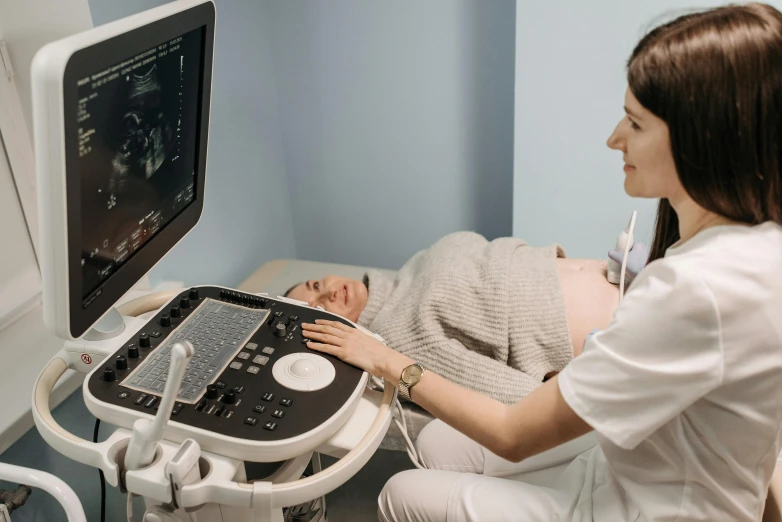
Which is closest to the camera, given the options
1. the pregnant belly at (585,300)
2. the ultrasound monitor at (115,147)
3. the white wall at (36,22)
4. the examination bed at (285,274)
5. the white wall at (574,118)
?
the ultrasound monitor at (115,147)

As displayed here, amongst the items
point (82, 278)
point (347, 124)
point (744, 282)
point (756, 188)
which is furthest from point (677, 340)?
point (347, 124)

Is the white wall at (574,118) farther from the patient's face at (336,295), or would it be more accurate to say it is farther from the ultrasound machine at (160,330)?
the ultrasound machine at (160,330)

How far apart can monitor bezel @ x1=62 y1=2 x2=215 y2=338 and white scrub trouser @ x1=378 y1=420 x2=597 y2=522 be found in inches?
22.3

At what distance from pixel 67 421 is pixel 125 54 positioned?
2.76ft

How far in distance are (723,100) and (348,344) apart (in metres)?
0.64

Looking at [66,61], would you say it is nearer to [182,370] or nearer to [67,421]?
[182,370]

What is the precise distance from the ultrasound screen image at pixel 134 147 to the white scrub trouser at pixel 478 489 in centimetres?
60

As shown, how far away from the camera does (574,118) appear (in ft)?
5.94

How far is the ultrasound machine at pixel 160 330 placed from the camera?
0.77 meters

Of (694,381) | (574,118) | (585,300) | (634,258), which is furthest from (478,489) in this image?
(574,118)

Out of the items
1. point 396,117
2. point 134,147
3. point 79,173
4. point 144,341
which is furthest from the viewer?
point 396,117

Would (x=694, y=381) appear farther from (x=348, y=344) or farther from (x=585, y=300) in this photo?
(x=585, y=300)

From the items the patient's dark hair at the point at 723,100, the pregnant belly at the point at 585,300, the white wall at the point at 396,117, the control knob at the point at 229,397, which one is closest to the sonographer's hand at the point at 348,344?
the control knob at the point at 229,397

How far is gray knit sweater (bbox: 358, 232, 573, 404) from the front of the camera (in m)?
1.43
